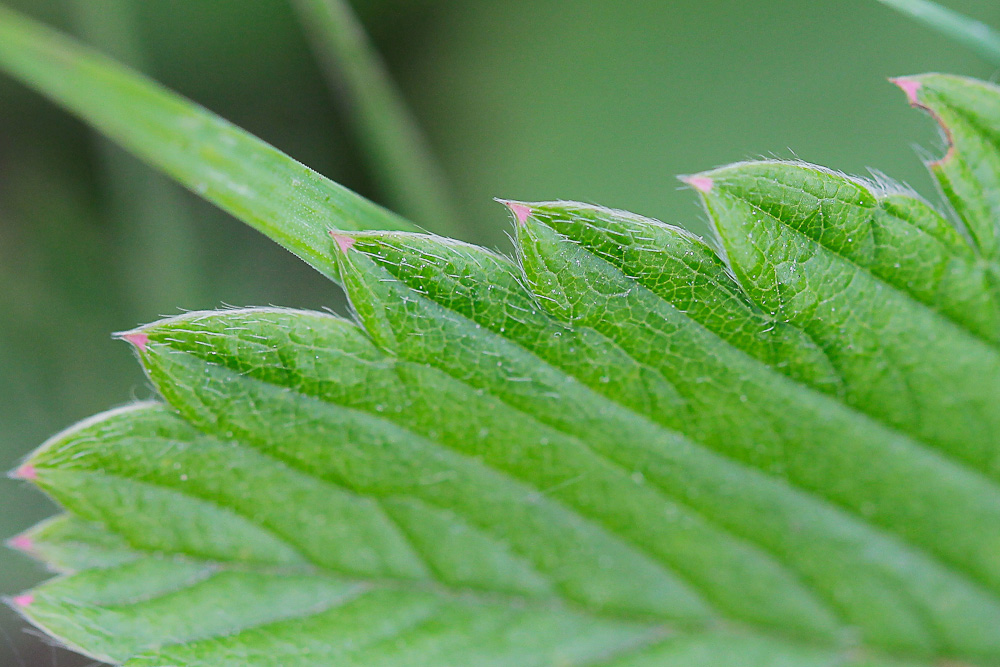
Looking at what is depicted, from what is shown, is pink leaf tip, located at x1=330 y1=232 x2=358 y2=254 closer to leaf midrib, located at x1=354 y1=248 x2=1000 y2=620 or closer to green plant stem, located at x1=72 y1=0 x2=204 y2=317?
leaf midrib, located at x1=354 y1=248 x2=1000 y2=620

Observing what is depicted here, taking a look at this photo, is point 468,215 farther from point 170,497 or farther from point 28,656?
point 28,656

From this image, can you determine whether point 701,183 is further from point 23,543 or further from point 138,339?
point 23,543

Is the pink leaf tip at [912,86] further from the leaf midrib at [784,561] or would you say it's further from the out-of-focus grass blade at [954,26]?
the leaf midrib at [784,561]

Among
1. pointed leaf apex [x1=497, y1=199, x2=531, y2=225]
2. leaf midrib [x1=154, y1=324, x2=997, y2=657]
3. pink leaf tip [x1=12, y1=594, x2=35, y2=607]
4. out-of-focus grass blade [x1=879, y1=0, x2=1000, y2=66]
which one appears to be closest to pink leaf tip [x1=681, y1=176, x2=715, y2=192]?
pointed leaf apex [x1=497, y1=199, x2=531, y2=225]

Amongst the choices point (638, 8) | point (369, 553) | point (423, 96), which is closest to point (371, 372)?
point (369, 553)

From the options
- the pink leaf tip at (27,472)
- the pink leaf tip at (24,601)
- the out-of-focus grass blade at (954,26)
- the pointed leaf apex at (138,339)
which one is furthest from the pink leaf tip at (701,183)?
the pink leaf tip at (24,601)

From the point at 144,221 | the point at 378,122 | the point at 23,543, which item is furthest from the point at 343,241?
the point at 144,221
